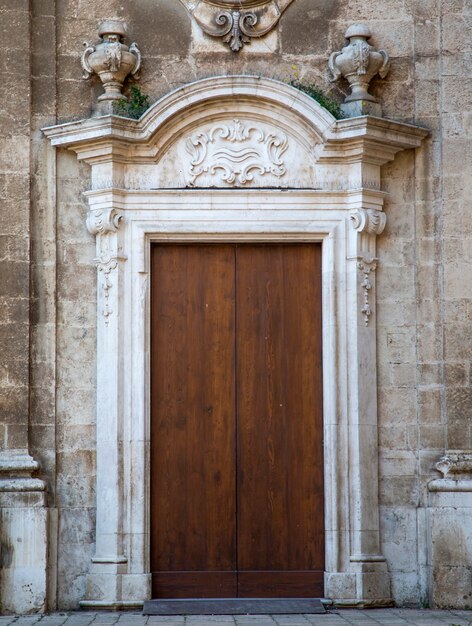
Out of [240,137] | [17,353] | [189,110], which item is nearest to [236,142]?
[240,137]

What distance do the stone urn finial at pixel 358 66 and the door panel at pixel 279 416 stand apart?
51.0 inches

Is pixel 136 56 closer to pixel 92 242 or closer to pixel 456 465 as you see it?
pixel 92 242


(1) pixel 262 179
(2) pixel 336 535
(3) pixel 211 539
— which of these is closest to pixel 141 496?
(3) pixel 211 539

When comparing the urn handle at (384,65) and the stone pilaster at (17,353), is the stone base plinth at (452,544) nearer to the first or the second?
→ the stone pilaster at (17,353)

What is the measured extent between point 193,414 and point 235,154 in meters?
2.27

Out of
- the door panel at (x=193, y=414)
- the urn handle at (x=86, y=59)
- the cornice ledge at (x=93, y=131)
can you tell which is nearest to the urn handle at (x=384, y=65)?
the door panel at (x=193, y=414)

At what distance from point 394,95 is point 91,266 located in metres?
3.04

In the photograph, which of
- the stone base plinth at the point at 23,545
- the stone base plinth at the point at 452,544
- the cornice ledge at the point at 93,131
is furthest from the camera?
the cornice ledge at the point at 93,131

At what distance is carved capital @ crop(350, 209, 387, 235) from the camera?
11508mm

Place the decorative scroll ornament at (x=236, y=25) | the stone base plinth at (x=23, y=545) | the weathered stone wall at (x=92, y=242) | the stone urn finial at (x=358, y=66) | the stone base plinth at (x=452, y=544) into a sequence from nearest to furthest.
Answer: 1. the stone base plinth at (x=23, y=545)
2. the stone base plinth at (x=452, y=544)
3. the weathered stone wall at (x=92, y=242)
4. the stone urn finial at (x=358, y=66)
5. the decorative scroll ornament at (x=236, y=25)

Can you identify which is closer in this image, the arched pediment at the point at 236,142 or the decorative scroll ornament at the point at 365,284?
the arched pediment at the point at 236,142

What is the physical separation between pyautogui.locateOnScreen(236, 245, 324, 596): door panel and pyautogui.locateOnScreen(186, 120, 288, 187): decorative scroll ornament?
0.65 metres

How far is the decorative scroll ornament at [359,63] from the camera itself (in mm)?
11508

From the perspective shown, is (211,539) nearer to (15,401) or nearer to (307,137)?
(15,401)
